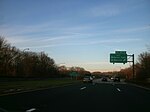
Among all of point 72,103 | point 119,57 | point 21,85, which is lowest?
point 72,103

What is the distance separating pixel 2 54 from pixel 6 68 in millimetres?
7578

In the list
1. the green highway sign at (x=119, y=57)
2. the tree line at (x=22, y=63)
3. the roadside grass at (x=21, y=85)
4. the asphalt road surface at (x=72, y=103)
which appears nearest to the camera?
the asphalt road surface at (x=72, y=103)

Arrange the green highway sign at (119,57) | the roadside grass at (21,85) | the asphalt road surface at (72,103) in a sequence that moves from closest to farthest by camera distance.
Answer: the asphalt road surface at (72,103), the roadside grass at (21,85), the green highway sign at (119,57)

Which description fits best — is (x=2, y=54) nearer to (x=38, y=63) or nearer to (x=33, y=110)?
(x=38, y=63)

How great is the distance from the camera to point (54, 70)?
163875 mm

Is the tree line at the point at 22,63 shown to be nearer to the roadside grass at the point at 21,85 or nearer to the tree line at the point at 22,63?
→ the tree line at the point at 22,63

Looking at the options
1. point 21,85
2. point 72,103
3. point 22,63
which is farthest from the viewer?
Result: point 22,63

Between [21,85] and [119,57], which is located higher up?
[119,57]

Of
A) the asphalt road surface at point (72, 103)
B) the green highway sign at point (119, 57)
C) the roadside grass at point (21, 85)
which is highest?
the green highway sign at point (119, 57)

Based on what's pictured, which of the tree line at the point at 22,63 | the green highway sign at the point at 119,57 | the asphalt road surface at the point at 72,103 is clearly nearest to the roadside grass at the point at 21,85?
the asphalt road surface at the point at 72,103

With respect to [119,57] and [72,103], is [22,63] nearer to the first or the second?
[119,57]

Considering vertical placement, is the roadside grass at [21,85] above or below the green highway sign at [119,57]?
below

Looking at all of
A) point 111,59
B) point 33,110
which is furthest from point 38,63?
point 33,110

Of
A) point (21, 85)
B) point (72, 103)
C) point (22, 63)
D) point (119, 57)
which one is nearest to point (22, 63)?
point (22, 63)
